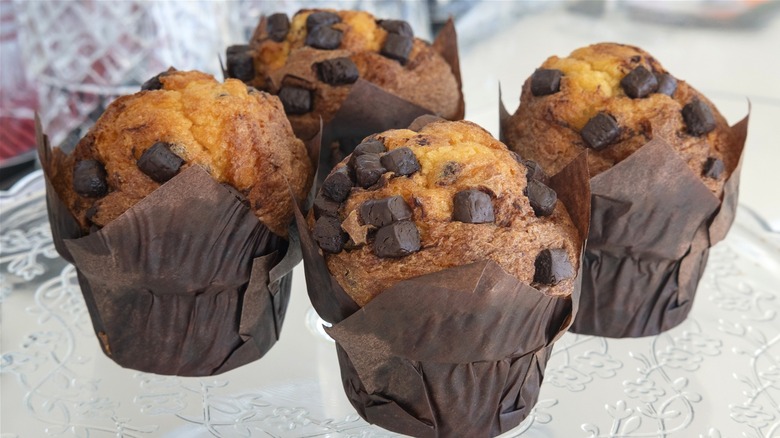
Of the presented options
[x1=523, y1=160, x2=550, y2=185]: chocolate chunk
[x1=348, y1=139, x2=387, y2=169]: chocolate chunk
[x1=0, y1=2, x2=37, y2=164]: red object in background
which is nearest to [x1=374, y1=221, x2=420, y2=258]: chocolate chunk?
[x1=348, y1=139, x2=387, y2=169]: chocolate chunk

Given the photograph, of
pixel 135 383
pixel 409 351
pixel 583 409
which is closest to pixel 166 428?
pixel 135 383

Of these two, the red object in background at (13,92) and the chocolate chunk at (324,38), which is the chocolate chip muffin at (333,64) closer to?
the chocolate chunk at (324,38)

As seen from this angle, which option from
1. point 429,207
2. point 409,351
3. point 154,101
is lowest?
point 409,351

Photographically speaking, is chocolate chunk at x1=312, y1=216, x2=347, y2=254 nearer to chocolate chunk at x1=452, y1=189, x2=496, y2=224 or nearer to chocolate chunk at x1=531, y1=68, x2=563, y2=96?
chocolate chunk at x1=452, y1=189, x2=496, y2=224

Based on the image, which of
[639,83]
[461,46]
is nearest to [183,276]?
[639,83]

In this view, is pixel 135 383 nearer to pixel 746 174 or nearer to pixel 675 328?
pixel 675 328

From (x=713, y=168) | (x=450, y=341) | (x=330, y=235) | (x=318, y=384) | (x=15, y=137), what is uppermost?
(x=330, y=235)

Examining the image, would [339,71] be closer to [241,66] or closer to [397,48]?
[397,48]
